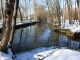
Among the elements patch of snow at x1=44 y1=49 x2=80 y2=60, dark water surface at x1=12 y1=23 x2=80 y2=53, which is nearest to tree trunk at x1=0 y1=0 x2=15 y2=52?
patch of snow at x1=44 y1=49 x2=80 y2=60

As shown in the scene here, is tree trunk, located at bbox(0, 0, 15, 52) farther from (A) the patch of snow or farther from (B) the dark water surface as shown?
(B) the dark water surface

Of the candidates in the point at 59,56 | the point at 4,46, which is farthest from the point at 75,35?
the point at 59,56

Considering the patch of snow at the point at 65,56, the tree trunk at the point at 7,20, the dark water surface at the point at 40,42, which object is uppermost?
the tree trunk at the point at 7,20

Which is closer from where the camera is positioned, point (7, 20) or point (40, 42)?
point (7, 20)

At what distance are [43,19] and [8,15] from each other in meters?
64.8

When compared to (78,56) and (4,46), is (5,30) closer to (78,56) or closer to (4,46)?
(4,46)

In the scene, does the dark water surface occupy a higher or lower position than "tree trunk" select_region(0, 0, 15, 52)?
lower

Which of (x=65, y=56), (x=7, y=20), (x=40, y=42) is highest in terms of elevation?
(x=7, y=20)

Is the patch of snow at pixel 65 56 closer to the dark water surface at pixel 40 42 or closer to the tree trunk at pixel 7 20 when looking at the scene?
the tree trunk at pixel 7 20

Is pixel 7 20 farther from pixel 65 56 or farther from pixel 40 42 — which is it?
pixel 40 42

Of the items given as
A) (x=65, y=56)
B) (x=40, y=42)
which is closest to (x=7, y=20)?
(x=65, y=56)

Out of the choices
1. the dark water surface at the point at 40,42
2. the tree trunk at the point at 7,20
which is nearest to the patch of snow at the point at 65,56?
the tree trunk at the point at 7,20

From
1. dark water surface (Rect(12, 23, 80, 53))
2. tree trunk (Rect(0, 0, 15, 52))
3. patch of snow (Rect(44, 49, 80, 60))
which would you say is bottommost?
dark water surface (Rect(12, 23, 80, 53))

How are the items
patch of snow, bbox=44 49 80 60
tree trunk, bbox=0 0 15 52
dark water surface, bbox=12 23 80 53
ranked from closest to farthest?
patch of snow, bbox=44 49 80 60
tree trunk, bbox=0 0 15 52
dark water surface, bbox=12 23 80 53
